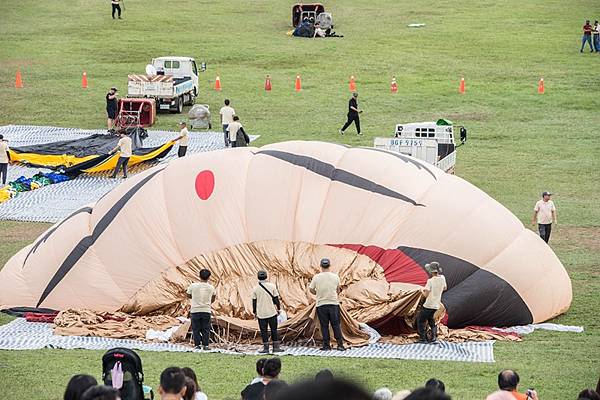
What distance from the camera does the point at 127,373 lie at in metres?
10.1

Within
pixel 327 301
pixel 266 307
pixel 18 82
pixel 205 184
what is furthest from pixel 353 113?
pixel 266 307

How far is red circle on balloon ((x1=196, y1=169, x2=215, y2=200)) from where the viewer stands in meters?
19.9

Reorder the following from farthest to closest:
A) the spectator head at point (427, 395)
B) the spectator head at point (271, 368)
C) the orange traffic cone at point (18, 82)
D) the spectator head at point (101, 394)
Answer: the orange traffic cone at point (18, 82)
the spectator head at point (271, 368)
the spectator head at point (101, 394)
the spectator head at point (427, 395)

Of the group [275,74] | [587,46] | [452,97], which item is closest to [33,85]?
[275,74]

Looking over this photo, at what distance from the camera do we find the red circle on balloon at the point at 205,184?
784 inches

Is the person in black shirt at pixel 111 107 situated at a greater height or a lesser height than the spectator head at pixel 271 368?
lesser

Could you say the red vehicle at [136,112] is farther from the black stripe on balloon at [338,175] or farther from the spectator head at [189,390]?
the spectator head at [189,390]

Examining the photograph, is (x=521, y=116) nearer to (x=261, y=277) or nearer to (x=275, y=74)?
(x=275, y=74)

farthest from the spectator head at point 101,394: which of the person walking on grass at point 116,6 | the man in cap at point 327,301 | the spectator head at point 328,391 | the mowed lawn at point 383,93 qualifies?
the person walking on grass at point 116,6

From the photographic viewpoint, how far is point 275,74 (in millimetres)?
48156

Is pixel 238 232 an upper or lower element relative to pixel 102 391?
lower

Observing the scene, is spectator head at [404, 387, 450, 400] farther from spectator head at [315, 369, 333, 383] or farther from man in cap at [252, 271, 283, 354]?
man in cap at [252, 271, 283, 354]

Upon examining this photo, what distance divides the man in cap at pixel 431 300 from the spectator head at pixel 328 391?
13958 millimetres

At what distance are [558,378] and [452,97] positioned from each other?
29756mm
